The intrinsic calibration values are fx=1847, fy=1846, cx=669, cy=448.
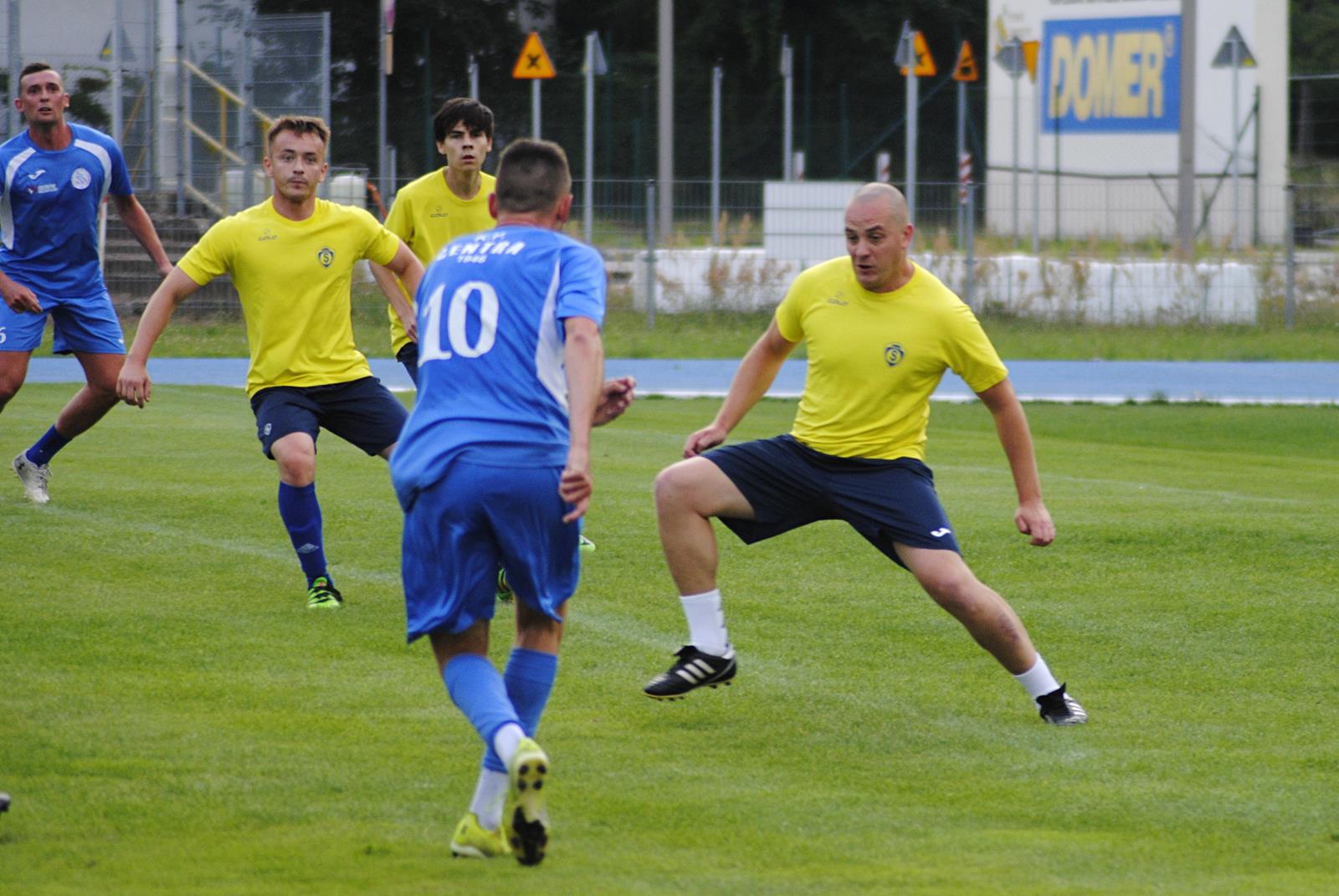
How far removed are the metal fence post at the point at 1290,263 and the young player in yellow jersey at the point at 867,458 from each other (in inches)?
650

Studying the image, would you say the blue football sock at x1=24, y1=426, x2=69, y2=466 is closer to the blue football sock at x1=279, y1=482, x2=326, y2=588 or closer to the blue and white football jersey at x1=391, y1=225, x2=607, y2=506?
the blue football sock at x1=279, y1=482, x2=326, y2=588

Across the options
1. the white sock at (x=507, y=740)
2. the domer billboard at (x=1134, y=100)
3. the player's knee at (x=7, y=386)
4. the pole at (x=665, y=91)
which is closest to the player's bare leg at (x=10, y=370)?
the player's knee at (x=7, y=386)

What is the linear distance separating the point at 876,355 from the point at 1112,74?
31.6 m

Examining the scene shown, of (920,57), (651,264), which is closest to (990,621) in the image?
(651,264)

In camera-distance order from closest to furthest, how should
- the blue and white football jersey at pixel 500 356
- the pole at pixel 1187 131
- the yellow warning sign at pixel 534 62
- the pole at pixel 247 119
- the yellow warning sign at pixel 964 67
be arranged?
1. the blue and white football jersey at pixel 500 356
2. the pole at pixel 247 119
3. the pole at pixel 1187 131
4. the yellow warning sign at pixel 534 62
5. the yellow warning sign at pixel 964 67

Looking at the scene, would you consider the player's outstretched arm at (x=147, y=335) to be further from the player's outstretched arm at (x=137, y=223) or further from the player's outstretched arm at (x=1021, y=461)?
the player's outstretched arm at (x=1021, y=461)

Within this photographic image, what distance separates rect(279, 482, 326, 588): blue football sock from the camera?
7477mm

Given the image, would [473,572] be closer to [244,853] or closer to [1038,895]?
[244,853]

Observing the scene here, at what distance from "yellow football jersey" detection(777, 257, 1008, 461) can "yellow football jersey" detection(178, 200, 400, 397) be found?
2.23 m

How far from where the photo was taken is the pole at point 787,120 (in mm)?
32375

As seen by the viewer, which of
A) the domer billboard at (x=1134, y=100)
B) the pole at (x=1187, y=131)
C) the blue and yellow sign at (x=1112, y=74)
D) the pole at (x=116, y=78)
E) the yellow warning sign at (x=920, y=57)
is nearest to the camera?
the pole at (x=116, y=78)

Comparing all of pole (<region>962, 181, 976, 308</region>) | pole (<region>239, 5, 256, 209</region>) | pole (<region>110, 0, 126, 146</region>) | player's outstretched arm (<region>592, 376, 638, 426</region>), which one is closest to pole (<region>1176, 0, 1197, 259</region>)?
pole (<region>962, 181, 976, 308</region>)

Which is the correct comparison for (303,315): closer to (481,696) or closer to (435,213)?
(435,213)

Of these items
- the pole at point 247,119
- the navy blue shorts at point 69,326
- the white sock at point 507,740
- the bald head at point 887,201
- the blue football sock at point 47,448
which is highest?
the pole at point 247,119
